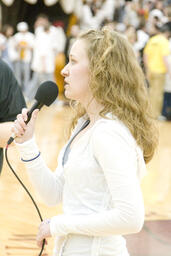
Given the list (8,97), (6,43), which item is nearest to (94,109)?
(8,97)

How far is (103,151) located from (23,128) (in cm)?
30

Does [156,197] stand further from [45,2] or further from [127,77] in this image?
[45,2]

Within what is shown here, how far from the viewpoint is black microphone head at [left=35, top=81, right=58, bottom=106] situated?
1925 millimetres

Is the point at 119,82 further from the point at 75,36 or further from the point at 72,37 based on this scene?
the point at 72,37

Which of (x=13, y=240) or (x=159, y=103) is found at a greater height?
(x=13, y=240)

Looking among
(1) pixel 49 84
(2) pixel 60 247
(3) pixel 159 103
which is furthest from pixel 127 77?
(3) pixel 159 103

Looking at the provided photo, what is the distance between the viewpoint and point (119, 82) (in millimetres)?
1738

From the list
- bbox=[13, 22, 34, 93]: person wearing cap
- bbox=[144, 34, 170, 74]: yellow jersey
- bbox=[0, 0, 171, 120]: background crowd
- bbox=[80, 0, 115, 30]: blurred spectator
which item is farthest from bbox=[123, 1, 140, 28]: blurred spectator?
bbox=[144, 34, 170, 74]: yellow jersey

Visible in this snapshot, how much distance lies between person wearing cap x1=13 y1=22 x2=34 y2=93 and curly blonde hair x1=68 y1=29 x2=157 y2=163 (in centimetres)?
1023

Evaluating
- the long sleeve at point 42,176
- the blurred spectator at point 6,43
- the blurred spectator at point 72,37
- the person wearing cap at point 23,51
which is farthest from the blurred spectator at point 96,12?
the long sleeve at point 42,176

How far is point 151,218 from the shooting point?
4699 millimetres

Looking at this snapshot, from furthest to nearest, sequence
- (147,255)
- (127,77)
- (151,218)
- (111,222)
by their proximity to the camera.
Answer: (151,218) → (147,255) → (127,77) → (111,222)

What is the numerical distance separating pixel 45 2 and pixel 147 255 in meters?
11.9

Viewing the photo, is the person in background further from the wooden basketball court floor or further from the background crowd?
the background crowd
